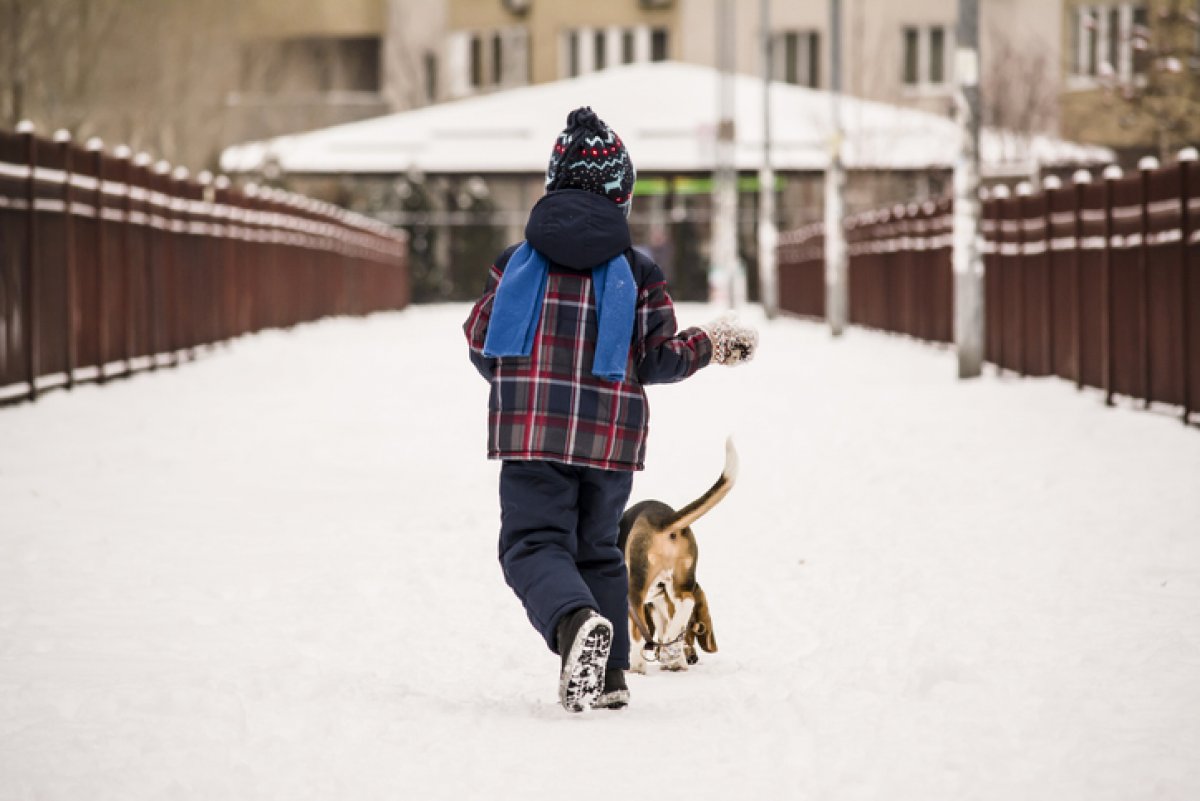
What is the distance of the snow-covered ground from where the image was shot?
486 centimetres

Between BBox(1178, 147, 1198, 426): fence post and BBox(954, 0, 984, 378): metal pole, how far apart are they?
232 inches

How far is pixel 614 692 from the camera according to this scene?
557cm

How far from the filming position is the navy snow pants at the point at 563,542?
17.9 ft

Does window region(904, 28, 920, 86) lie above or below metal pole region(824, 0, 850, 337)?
above

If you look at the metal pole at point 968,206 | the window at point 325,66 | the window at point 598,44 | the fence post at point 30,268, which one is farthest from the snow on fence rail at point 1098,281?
the window at point 598,44

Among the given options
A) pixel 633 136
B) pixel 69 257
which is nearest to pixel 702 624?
pixel 69 257

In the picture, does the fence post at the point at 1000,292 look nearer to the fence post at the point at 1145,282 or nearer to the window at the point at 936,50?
the fence post at the point at 1145,282

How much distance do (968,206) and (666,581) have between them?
46.6 feet

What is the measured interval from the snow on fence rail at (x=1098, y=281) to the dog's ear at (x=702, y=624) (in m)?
7.51

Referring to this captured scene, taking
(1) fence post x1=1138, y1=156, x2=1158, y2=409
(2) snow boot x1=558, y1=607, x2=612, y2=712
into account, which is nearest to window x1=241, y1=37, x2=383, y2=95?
(1) fence post x1=1138, y1=156, x2=1158, y2=409

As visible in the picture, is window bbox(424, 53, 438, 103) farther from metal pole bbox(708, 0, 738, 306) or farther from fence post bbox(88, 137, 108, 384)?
fence post bbox(88, 137, 108, 384)

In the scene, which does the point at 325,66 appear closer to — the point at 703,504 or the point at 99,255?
the point at 99,255

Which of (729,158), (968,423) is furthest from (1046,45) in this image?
(968,423)

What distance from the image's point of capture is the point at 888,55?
5891 cm
